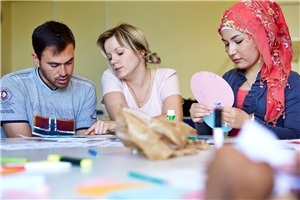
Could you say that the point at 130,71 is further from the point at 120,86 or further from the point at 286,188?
the point at 286,188

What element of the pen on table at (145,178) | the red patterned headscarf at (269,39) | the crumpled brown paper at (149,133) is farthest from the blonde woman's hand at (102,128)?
the pen on table at (145,178)

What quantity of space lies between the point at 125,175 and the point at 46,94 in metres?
1.35

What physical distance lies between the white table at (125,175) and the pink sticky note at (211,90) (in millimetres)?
452

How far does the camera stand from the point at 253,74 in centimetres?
177

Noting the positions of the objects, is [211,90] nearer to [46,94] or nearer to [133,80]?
[133,80]

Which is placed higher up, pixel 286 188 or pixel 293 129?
pixel 286 188

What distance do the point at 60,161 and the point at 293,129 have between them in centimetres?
107

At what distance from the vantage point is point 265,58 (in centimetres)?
165

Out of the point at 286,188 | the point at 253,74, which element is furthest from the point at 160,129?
the point at 253,74

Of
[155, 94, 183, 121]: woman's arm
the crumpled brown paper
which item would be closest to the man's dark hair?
[155, 94, 183, 121]: woman's arm

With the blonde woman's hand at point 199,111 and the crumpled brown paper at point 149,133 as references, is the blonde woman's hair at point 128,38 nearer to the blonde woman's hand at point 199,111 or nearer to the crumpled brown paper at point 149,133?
the blonde woman's hand at point 199,111

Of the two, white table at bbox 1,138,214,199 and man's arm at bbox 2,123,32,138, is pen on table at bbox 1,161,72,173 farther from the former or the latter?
man's arm at bbox 2,123,32,138

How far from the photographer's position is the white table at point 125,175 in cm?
Answer: 57

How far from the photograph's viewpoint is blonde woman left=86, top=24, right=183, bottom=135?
2.02m
